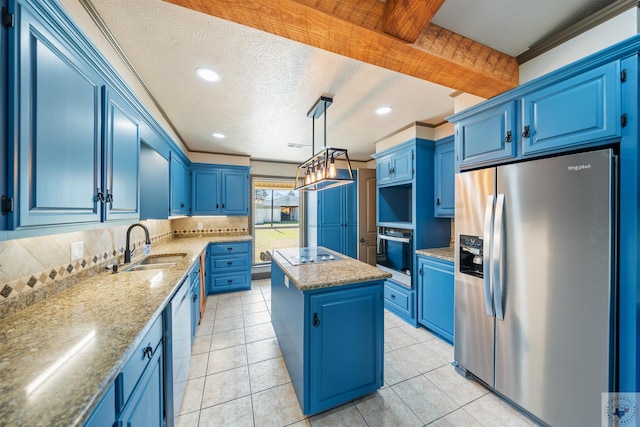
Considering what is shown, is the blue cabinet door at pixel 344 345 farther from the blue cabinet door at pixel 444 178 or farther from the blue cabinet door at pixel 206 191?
the blue cabinet door at pixel 206 191

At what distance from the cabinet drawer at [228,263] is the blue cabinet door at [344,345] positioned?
2.82 m

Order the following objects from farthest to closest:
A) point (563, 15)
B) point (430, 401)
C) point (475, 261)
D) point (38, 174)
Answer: point (475, 261) → point (430, 401) → point (563, 15) → point (38, 174)

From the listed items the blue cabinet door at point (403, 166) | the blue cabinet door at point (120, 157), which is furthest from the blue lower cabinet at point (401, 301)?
the blue cabinet door at point (120, 157)

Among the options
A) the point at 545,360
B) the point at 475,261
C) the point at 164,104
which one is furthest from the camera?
the point at 164,104

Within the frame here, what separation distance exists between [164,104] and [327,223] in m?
3.03

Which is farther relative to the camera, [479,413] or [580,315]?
[479,413]

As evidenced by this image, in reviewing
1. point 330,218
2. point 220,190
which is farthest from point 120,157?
point 330,218

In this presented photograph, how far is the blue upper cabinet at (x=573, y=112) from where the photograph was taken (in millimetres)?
1242

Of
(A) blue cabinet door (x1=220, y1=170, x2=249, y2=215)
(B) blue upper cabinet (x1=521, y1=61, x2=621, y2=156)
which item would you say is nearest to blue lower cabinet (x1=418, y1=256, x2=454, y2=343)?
(B) blue upper cabinet (x1=521, y1=61, x2=621, y2=156)

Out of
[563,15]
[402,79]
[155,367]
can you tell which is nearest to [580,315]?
[563,15]

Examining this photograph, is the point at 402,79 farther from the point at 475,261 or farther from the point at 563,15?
the point at 475,261

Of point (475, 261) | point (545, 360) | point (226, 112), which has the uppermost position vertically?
point (226, 112)

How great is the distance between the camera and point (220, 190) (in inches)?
164

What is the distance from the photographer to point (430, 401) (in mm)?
1739
